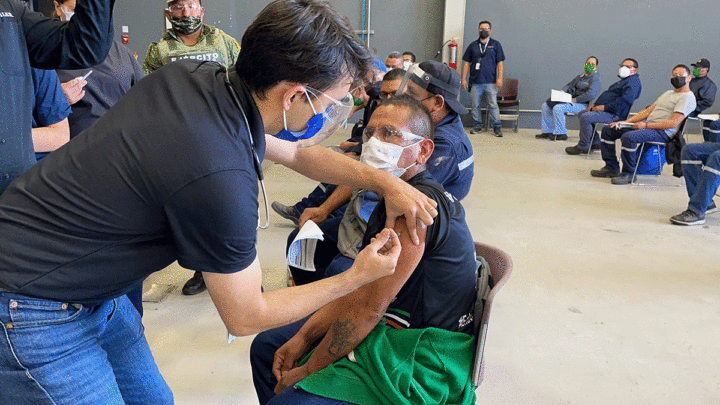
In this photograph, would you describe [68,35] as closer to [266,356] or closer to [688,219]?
[266,356]

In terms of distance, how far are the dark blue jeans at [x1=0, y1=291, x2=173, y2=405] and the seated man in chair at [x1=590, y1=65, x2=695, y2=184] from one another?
554cm

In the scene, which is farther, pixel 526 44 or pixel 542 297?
pixel 526 44

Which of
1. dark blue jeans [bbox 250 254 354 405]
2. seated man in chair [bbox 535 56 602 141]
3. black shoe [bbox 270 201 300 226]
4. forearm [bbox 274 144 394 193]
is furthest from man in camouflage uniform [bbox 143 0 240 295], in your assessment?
seated man in chair [bbox 535 56 602 141]

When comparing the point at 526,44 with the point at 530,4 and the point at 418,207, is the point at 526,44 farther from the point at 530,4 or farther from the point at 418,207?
the point at 418,207

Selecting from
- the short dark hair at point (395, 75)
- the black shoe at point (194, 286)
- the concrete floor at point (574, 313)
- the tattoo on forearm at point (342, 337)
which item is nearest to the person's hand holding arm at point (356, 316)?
the tattoo on forearm at point (342, 337)

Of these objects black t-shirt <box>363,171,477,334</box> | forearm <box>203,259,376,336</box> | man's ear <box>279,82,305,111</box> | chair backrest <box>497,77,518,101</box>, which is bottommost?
chair backrest <box>497,77,518,101</box>

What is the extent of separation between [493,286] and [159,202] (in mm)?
925

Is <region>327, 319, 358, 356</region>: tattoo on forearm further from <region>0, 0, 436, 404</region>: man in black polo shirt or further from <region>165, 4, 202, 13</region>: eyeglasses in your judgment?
<region>165, 4, 202, 13</region>: eyeglasses

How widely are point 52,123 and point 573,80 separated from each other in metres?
8.23

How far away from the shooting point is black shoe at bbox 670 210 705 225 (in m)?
4.27

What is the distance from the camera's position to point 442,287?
4.56 feet

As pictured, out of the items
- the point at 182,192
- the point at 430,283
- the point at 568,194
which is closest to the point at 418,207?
the point at 430,283

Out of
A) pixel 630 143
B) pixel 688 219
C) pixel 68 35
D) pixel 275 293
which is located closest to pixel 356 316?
pixel 275 293

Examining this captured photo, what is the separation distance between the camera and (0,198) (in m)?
1.08
